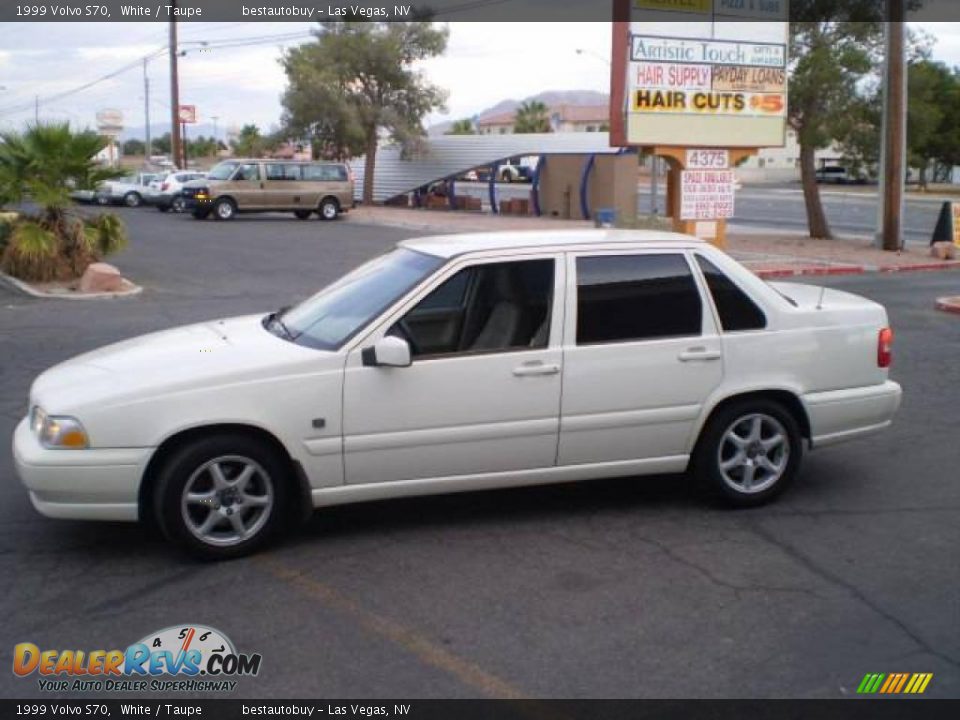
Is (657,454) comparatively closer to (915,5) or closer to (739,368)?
(739,368)

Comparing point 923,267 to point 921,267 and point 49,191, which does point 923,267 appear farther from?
point 49,191

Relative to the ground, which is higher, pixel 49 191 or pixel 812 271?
pixel 49 191

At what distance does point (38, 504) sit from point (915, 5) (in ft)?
81.6

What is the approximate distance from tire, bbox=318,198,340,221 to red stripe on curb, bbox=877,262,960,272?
20.7m

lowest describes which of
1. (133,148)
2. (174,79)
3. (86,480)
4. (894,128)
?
(86,480)

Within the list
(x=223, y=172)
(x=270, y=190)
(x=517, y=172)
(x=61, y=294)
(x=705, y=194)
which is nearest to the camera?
(x=61, y=294)

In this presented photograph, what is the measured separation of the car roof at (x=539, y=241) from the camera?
6172mm

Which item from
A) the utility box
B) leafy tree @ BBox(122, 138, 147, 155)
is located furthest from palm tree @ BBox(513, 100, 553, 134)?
leafy tree @ BBox(122, 138, 147, 155)

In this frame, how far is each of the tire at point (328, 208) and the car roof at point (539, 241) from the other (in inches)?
1245

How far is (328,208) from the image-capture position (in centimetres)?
3781

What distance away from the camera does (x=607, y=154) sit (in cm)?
3750

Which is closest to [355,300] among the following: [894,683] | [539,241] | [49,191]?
[539,241]

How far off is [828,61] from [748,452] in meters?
20.8

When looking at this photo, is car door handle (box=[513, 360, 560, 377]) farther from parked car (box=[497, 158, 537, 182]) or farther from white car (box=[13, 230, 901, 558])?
parked car (box=[497, 158, 537, 182])
